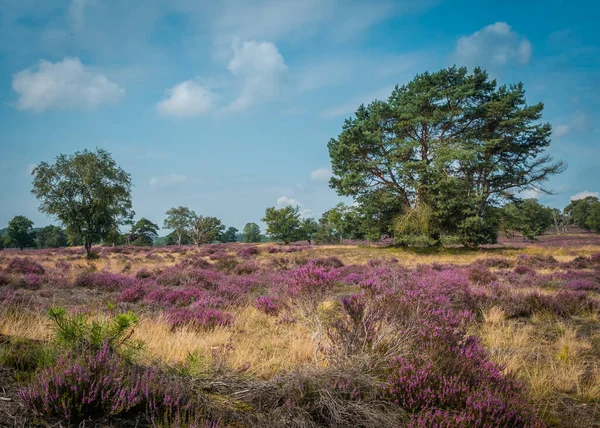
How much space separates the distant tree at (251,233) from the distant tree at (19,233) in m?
63.0

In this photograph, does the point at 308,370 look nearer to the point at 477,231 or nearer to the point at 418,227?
the point at 418,227

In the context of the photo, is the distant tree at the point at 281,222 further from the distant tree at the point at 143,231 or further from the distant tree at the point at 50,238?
the distant tree at the point at 50,238

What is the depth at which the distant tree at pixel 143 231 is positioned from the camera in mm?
78600

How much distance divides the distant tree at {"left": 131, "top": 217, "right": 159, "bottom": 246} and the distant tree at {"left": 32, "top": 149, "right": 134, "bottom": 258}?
5654cm

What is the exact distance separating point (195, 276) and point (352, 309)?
929cm

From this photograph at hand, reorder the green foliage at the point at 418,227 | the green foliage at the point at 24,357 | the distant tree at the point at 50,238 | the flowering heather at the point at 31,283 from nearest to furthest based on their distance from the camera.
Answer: the green foliage at the point at 24,357, the flowering heather at the point at 31,283, the green foliage at the point at 418,227, the distant tree at the point at 50,238

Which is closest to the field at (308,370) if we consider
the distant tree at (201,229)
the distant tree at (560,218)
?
the distant tree at (201,229)

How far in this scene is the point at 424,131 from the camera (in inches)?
1059

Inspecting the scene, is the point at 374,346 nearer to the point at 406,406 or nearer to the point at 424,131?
the point at 406,406

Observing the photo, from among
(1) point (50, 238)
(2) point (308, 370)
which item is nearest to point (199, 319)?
(2) point (308, 370)

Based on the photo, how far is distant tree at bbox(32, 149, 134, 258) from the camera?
23.6 metres

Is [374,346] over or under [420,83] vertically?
under

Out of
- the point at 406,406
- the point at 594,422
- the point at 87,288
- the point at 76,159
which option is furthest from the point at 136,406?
the point at 76,159

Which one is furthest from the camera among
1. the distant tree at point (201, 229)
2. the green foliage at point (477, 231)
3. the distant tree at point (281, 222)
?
the distant tree at point (201, 229)
